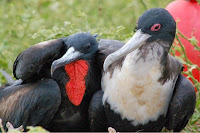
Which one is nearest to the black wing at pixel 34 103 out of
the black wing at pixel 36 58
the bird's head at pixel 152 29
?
the black wing at pixel 36 58

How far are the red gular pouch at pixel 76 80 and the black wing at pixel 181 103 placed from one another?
2.29 feet

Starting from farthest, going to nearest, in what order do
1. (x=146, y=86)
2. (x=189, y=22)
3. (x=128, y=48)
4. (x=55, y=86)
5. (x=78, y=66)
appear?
(x=189, y=22), (x=78, y=66), (x=55, y=86), (x=146, y=86), (x=128, y=48)

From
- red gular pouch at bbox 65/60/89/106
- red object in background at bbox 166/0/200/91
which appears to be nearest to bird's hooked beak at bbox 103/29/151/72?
red gular pouch at bbox 65/60/89/106

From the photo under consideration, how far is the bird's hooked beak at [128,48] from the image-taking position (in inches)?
165

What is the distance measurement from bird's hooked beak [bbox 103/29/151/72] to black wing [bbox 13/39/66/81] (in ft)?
1.70

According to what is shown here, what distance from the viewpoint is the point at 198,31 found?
18.9 feet

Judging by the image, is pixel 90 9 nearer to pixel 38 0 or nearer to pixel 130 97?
pixel 38 0

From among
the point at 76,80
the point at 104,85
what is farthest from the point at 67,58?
the point at 104,85

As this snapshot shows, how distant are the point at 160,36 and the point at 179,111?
594 mm

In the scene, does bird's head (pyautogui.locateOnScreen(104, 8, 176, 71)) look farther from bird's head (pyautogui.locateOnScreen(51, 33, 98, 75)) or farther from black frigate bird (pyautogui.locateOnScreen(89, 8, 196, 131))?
bird's head (pyautogui.locateOnScreen(51, 33, 98, 75))

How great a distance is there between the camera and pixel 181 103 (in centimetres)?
448

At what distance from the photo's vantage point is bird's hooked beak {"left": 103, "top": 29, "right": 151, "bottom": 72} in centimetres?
420

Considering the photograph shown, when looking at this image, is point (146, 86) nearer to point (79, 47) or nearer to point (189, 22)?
point (79, 47)

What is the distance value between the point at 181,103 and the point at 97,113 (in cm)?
65
